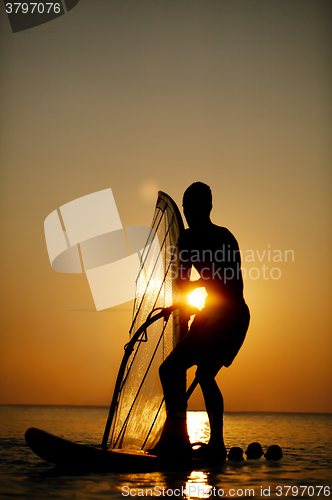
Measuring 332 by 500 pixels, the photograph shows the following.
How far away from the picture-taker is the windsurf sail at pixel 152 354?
489 cm

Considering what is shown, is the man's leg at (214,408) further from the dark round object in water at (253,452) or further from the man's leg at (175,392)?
the dark round object in water at (253,452)

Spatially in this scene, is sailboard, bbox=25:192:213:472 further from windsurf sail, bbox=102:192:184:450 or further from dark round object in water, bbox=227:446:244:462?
dark round object in water, bbox=227:446:244:462

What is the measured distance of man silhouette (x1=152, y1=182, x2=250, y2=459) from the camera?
14.8 feet

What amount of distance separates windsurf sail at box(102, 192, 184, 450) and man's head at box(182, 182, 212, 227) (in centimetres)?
25

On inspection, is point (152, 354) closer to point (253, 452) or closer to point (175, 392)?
point (175, 392)

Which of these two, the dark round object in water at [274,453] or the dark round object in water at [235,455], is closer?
the dark round object in water at [235,455]

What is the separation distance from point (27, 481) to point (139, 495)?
1179mm

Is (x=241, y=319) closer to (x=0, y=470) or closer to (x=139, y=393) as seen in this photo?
(x=139, y=393)

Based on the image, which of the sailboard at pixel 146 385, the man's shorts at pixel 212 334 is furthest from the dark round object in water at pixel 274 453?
the man's shorts at pixel 212 334

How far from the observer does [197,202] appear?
4.84m

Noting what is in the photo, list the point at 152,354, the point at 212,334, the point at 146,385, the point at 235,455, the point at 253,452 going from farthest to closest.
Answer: the point at 253,452, the point at 235,455, the point at 152,354, the point at 146,385, the point at 212,334

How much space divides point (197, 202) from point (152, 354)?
178cm

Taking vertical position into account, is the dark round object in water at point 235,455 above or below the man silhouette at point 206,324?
below

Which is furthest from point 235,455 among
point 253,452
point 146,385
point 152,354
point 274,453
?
point 152,354
